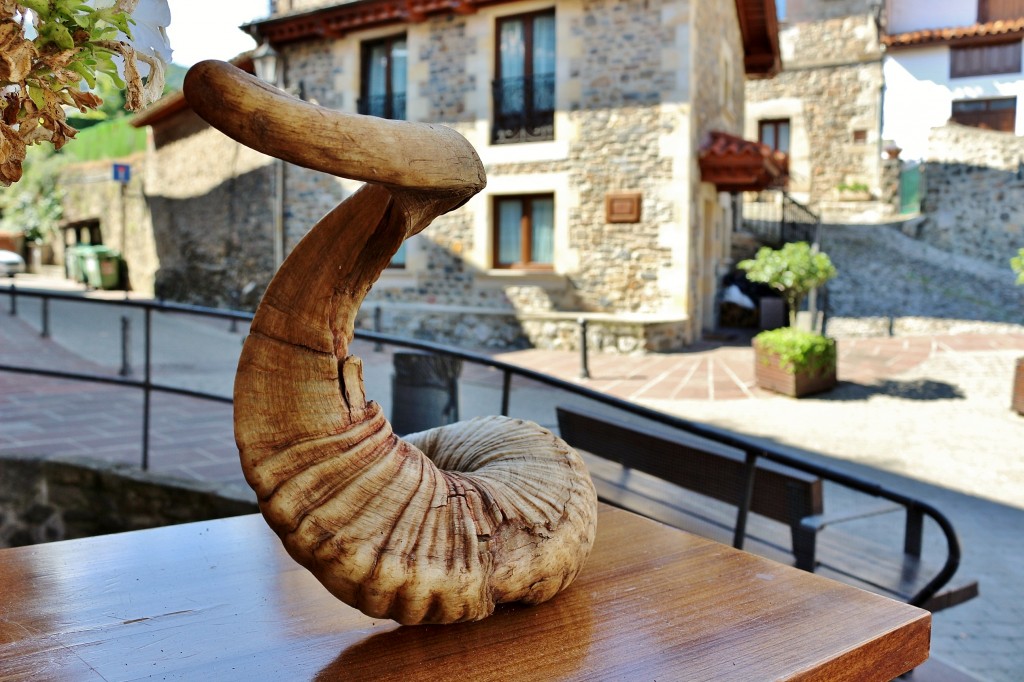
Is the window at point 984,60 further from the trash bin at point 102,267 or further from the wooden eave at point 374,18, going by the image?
the trash bin at point 102,267

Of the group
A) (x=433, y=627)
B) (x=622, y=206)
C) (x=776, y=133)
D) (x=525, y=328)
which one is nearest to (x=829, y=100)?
(x=776, y=133)

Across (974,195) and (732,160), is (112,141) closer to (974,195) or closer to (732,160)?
(732,160)

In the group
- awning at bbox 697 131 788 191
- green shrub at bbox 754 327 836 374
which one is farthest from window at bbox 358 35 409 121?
green shrub at bbox 754 327 836 374

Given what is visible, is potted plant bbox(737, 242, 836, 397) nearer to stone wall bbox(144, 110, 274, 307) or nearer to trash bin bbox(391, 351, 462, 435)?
trash bin bbox(391, 351, 462, 435)

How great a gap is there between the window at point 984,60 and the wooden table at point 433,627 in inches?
911

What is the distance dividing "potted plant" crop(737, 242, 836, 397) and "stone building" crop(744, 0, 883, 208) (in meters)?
12.5

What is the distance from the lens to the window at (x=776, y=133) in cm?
2103

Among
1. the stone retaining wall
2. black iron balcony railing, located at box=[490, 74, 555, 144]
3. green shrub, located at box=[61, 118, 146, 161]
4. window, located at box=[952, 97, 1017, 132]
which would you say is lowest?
the stone retaining wall

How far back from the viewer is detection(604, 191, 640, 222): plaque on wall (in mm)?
10484

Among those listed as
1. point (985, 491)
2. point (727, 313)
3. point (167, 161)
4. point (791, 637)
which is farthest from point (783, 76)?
point (791, 637)

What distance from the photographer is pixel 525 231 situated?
1153 centimetres

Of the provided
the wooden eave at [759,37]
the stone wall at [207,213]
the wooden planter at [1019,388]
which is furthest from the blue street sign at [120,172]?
the wooden planter at [1019,388]

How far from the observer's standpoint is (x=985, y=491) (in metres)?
5.04

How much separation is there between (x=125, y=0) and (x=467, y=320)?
10.6m
